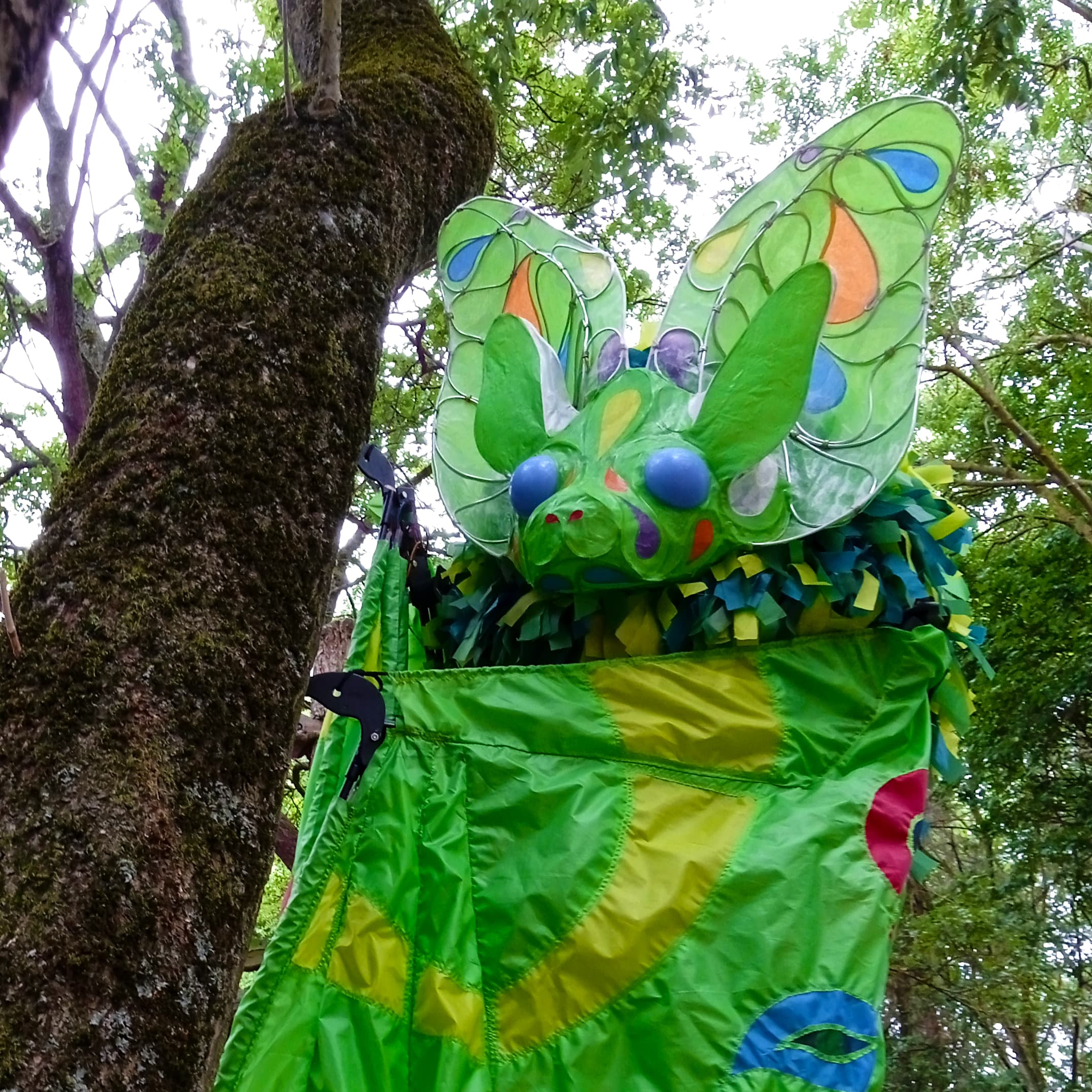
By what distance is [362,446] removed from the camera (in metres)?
1.37

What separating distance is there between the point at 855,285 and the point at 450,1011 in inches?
51.0

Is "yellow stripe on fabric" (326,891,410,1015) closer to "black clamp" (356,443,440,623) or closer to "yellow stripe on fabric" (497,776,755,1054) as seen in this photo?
"yellow stripe on fabric" (497,776,755,1054)

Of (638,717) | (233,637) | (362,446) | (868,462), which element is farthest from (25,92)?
(868,462)

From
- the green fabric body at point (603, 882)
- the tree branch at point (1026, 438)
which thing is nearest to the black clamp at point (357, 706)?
the green fabric body at point (603, 882)

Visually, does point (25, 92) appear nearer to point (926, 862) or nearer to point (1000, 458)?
point (926, 862)

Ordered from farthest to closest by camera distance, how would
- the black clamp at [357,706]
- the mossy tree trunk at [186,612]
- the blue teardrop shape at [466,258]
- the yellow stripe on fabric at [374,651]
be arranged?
the blue teardrop shape at [466,258]
the yellow stripe on fabric at [374,651]
the black clamp at [357,706]
the mossy tree trunk at [186,612]

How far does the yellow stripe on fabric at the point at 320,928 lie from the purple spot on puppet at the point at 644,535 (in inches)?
25.1

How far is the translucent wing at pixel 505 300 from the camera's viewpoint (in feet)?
5.91

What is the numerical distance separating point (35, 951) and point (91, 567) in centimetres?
41

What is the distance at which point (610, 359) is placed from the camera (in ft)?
5.80

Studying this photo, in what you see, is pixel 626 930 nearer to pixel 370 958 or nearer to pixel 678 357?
pixel 370 958

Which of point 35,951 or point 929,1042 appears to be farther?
point 929,1042

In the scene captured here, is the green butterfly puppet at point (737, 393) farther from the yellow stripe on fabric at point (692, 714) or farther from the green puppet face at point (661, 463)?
the yellow stripe on fabric at point (692, 714)

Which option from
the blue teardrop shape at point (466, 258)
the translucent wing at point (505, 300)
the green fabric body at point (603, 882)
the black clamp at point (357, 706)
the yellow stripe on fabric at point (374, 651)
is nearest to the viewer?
the green fabric body at point (603, 882)
